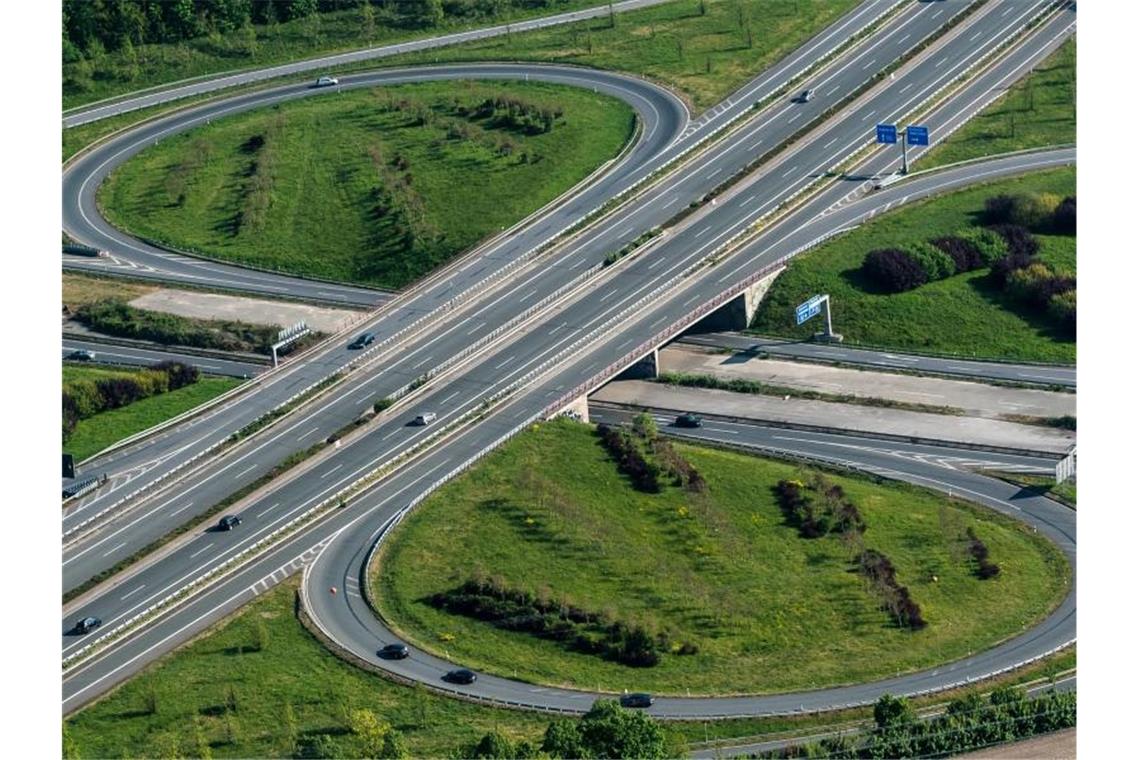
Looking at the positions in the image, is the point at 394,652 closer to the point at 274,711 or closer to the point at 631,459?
the point at 274,711

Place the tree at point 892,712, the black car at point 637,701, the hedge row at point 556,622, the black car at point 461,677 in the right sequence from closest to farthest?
the tree at point 892,712
the black car at point 637,701
the black car at point 461,677
the hedge row at point 556,622

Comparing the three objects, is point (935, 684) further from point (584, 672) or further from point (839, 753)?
point (584, 672)

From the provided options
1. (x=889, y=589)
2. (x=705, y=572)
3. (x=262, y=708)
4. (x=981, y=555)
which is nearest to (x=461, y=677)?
(x=262, y=708)

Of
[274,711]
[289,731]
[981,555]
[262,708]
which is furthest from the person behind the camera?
[981,555]

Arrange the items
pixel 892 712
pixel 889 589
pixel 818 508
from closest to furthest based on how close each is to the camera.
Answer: pixel 892 712
pixel 889 589
pixel 818 508

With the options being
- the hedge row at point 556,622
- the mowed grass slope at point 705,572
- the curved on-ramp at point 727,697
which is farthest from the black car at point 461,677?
the hedge row at point 556,622

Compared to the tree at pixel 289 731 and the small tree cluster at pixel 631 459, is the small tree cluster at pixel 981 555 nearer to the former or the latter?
the small tree cluster at pixel 631 459
